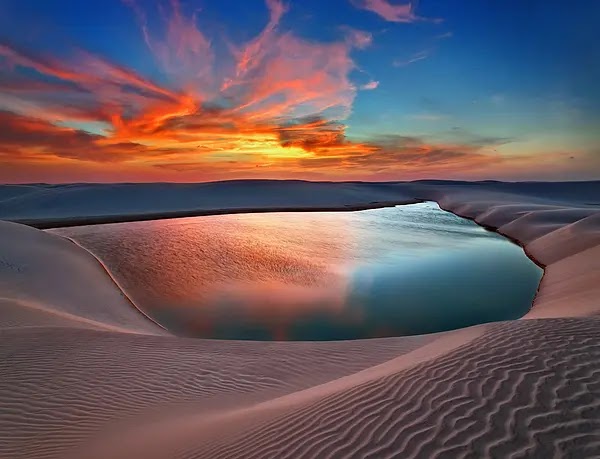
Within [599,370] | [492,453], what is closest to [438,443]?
[492,453]

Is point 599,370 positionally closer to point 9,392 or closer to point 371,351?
point 371,351

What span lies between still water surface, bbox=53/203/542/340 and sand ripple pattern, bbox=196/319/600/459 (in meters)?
5.42

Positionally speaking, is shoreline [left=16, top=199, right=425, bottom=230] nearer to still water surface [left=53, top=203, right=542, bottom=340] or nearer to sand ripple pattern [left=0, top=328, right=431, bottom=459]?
still water surface [left=53, top=203, right=542, bottom=340]

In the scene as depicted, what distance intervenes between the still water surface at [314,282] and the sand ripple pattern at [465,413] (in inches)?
213

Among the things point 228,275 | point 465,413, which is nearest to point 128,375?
point 465,413

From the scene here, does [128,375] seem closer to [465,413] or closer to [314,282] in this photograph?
[465,413]

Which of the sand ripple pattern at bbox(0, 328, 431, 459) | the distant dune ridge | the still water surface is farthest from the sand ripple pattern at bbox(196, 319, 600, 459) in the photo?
the still water surface

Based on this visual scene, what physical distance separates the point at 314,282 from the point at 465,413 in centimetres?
1080

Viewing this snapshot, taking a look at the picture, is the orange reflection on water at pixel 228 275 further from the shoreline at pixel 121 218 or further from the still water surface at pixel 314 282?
the shoreline at pixel 121 218

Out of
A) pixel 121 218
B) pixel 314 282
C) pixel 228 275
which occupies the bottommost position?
pixel 314 282

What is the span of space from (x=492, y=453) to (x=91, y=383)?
4994 mm

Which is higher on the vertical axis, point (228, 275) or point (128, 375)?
point (228, 275)

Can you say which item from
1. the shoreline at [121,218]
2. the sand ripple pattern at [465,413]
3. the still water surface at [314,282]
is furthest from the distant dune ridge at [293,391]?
the shoreline at [121,218]

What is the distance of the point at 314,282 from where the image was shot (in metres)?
13.6
